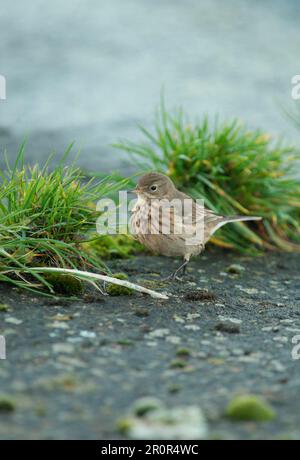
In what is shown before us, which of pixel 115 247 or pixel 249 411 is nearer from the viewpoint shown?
pixel 249 411

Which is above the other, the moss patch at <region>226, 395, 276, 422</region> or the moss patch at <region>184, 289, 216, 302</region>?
the moss patch at <region>184, 289, 216, 302</region>

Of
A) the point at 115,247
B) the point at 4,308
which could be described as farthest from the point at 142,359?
the point at 115,247

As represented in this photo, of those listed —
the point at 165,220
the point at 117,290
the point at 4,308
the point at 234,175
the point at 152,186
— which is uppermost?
the point at 234,175

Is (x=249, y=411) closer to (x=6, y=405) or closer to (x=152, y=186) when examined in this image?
(x=6, y=405)

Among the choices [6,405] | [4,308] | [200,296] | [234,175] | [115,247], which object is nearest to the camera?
[6,405]

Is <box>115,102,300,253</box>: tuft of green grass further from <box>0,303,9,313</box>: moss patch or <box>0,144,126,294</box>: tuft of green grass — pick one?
<box>0,303,9,313</box>: moss patch

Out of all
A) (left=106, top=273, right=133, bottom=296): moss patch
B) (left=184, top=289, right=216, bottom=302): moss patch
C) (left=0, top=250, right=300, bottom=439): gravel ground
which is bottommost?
(left=0, top=250, right=300, bottom=439): gravel ground

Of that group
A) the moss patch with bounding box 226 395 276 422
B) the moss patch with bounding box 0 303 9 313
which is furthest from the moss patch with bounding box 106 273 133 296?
the moss patch with bounding box 226 395 276 422
